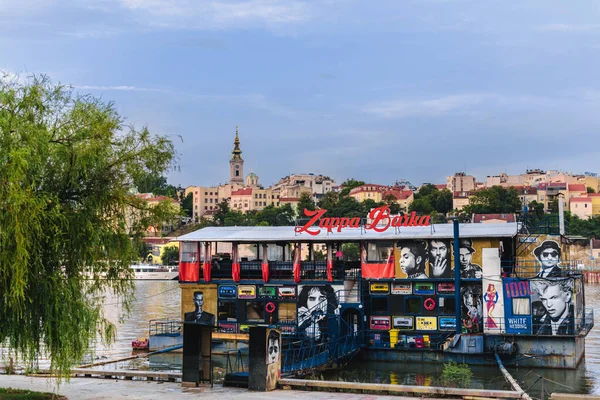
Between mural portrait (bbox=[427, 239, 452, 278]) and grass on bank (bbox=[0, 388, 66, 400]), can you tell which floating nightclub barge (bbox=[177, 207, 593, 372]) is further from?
grass on bank (bbox=[0, 388, 66, 400])

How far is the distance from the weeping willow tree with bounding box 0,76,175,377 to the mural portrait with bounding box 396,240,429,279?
53.6 ft

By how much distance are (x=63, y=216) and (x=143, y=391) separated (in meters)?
6.74

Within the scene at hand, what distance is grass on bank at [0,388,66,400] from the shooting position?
21.9 m

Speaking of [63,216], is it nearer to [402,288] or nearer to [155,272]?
[402,288]

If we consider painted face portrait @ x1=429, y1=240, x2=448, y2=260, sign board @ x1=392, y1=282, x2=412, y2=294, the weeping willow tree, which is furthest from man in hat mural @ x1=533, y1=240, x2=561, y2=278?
the weeping willow tree

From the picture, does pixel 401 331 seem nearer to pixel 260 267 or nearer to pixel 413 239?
pixel 413 239

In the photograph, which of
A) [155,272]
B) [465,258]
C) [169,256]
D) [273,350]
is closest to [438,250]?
[465,258]

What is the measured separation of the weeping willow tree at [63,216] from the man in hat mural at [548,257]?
65.9 feet

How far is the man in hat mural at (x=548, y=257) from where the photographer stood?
119 ft

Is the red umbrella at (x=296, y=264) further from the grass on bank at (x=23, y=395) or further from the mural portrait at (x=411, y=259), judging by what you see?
the grass on bank at (x=23, y=395)

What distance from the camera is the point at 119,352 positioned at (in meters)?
42.9

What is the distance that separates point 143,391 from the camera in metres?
24.6

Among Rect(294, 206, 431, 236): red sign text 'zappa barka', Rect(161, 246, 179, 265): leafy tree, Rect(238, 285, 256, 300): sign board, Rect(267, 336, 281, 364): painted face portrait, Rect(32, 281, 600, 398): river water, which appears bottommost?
Rect(32, 281, 600, 398): river water

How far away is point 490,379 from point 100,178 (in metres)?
18.9
